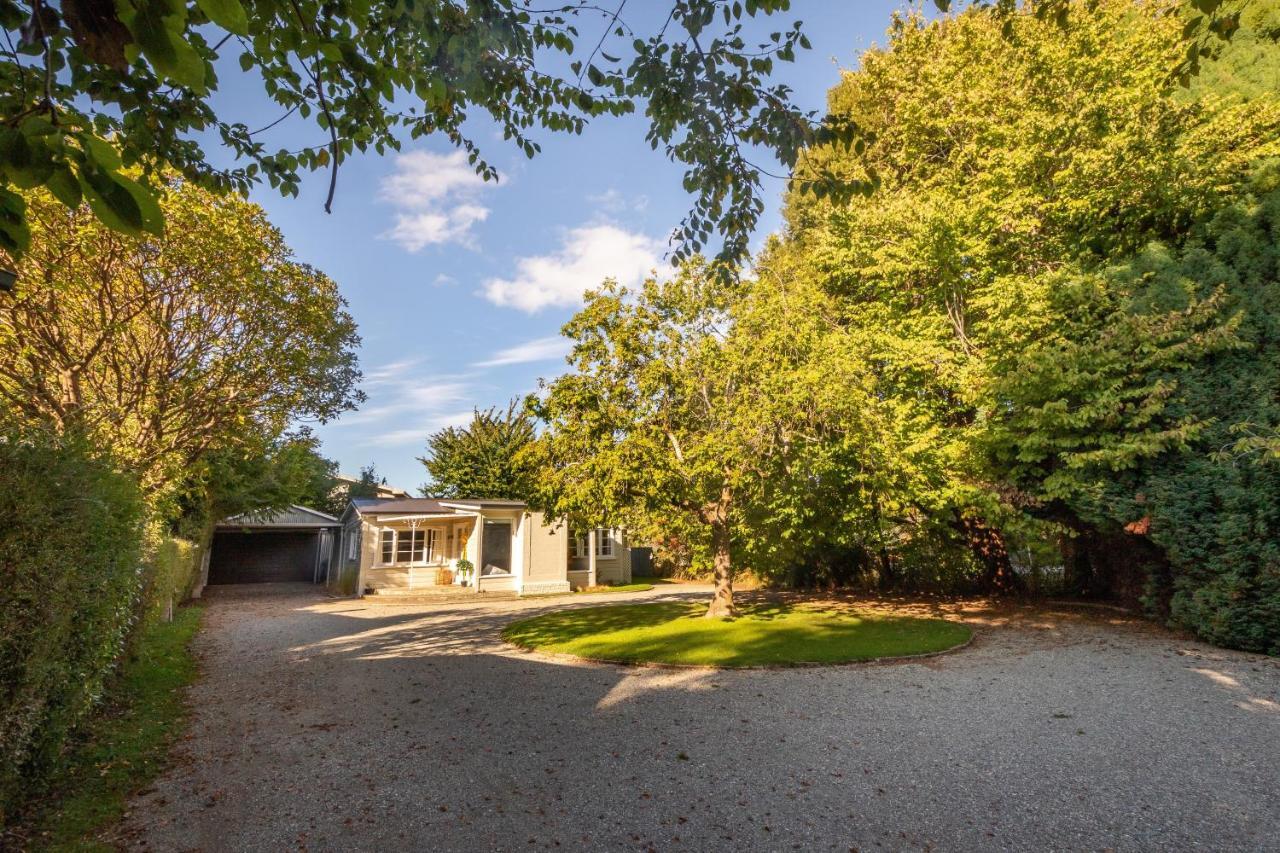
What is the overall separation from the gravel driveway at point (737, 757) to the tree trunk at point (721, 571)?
4529mm

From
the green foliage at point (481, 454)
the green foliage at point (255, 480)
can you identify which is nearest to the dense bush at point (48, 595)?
the green foliage at point (255, 480)

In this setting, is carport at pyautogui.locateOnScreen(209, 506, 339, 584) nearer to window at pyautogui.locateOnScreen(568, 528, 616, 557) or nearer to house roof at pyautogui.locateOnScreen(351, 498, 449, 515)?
Result: house roof at pyautogui.locateOnScreen(351, 498, 449, 515)

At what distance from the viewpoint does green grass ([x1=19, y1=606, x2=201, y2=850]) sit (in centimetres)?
373

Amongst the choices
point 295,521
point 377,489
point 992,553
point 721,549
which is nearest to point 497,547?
point 721,549

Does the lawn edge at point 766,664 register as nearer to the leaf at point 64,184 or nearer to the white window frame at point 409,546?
the leaf at point 64,184

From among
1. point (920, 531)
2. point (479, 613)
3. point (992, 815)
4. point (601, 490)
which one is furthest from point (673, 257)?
point (479, 613)

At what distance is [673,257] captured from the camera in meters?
4.62

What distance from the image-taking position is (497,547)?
75.0ft

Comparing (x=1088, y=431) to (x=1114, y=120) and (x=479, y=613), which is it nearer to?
(x=1114, y=120)

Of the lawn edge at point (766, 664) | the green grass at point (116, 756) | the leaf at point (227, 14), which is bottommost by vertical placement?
the lawn edge at point (766, 664)

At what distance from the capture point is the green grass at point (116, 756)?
373 centimetres

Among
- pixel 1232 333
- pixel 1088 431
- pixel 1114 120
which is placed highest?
pixel 1114 120

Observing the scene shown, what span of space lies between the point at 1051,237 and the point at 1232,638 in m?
8.81

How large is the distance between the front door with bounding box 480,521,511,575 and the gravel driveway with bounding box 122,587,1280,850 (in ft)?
44.0
